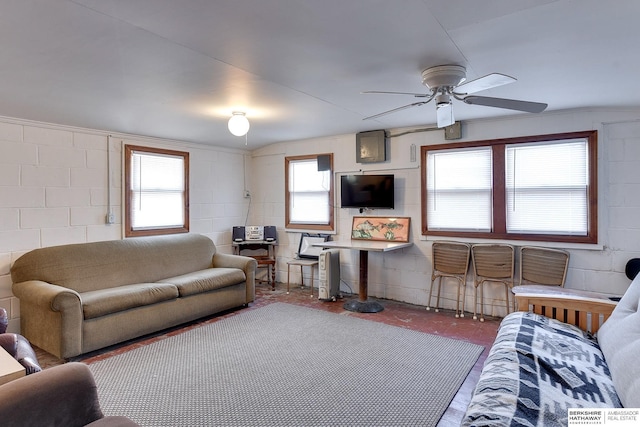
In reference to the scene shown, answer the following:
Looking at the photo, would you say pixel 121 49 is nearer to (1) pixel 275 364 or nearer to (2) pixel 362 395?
(1) pixel 275 364

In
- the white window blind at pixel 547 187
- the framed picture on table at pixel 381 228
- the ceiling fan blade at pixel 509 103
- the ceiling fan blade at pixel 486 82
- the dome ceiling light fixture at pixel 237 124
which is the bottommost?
the framed picture on table at pixel 381 228

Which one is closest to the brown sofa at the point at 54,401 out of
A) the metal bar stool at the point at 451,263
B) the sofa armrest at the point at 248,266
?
the sofa armrest at the point at 248,266

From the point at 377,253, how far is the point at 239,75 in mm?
3240

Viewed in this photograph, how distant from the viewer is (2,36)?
2043mm

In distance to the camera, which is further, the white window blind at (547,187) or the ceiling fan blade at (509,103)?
the white window blind at (547,187)

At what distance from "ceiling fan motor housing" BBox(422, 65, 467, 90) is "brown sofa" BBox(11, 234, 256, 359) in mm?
3184

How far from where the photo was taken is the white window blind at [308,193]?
564 cm

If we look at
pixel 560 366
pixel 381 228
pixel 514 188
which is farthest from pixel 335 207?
pixel 560 366

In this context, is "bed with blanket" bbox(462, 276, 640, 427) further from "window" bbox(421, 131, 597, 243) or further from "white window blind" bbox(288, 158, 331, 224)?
"white window blind" bbox(288, 158, 331, 224)

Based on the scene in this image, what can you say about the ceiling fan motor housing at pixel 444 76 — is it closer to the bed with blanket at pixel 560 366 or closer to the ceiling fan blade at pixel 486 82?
the ceiling fan blade at pixel 486 82

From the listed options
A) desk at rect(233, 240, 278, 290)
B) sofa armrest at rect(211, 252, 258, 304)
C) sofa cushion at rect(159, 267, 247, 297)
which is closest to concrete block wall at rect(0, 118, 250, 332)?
sofa cushion at rect(159, 267, 247, 297)

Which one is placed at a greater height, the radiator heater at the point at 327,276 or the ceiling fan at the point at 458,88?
the ceiling fan at the point at 458,88

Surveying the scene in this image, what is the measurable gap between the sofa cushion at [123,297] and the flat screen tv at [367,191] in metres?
2.59

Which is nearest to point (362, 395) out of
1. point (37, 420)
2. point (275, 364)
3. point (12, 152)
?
point (275, 364)
